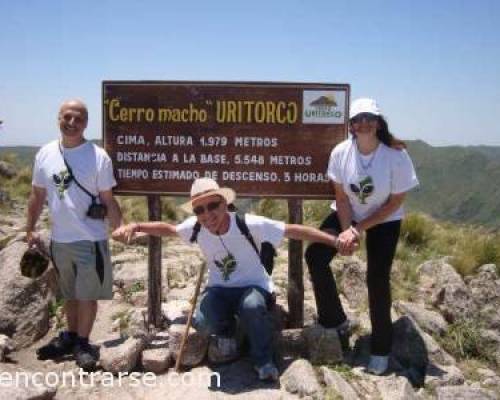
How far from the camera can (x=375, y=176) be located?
217 inches

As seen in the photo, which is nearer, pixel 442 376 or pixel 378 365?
pixel 378 365

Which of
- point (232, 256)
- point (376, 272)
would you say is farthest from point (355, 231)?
point (232, 256)

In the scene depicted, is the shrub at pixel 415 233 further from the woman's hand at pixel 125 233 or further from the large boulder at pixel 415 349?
the woman's hand at pixel 125 233

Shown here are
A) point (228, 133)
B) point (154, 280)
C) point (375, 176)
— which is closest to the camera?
point (375, 176)

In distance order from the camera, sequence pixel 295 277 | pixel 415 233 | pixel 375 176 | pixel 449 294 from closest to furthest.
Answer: pixel 375 176 < pixel 295 277 < pixel 449 294 < pixel 415 233

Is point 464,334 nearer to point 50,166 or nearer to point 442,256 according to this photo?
point 442,256

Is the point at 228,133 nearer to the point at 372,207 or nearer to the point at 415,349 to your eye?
the point at 372,207

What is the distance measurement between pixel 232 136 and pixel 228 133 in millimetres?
58

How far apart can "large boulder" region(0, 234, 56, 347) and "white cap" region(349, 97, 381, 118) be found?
4.31 m

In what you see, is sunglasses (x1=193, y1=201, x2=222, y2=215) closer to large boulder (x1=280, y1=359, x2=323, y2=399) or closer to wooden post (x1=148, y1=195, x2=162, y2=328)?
wooden post (x1=148, y1=195, x2=162, y2=328)

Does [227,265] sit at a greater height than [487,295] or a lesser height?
greater

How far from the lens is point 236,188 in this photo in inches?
260

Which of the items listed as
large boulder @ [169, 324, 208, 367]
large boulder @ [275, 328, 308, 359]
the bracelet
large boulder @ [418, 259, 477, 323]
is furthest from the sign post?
large boulder @ [418, 259, 477, 323]

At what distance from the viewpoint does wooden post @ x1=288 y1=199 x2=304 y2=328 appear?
21.8ft
